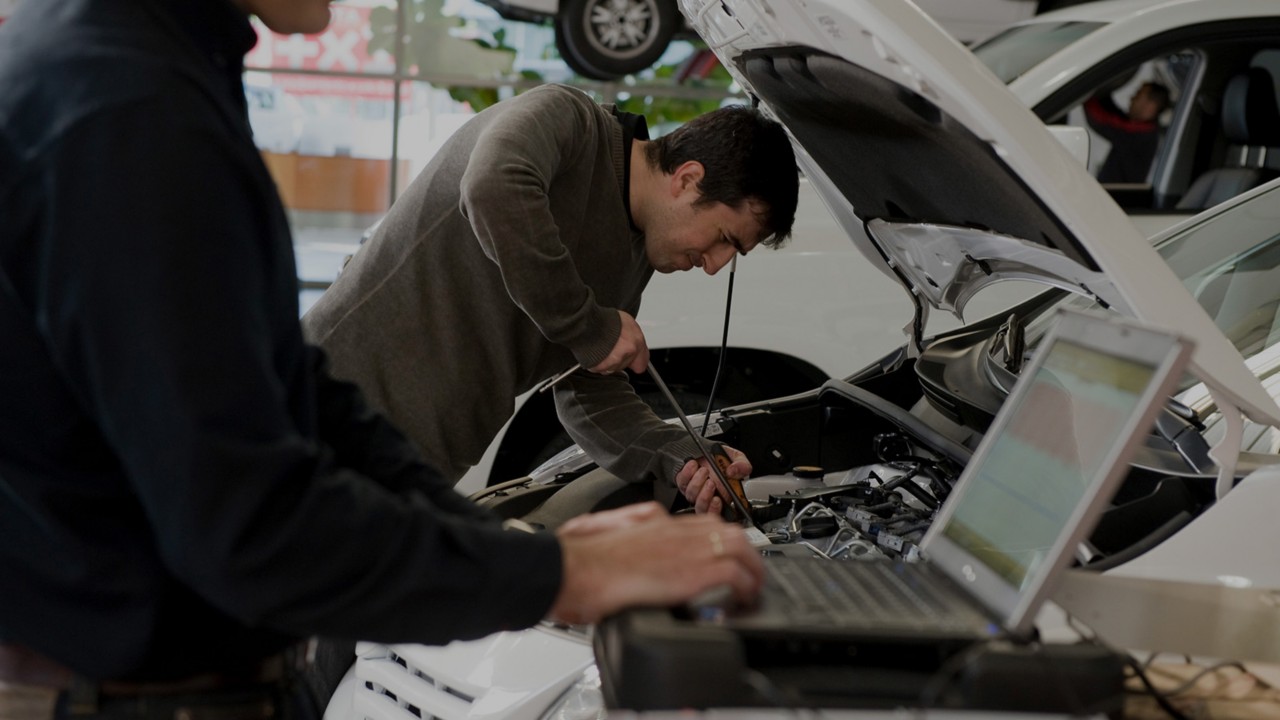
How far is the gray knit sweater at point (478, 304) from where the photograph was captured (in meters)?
2.46

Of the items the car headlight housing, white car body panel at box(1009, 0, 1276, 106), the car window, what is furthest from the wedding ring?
the car window

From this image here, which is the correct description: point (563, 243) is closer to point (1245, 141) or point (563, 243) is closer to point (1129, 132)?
point (1245, 141)

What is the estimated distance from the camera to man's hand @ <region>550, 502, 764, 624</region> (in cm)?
110

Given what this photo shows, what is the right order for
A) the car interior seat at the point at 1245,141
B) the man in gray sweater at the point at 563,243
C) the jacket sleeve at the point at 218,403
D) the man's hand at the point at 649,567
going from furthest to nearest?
the car interior seat at the point at 1245,141 < the man in gray sweater at the point at 563,243 < the man's hand at the point at 649,567 < the jacket sleeve at the point at 218,403

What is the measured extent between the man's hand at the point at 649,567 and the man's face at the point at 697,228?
4.75 feet

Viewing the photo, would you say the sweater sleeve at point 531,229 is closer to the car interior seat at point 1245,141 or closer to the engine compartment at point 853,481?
the engine compartment at point 853,481

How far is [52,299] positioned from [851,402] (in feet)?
6.36

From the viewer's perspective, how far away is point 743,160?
249 cm

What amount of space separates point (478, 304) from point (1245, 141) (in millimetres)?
3386

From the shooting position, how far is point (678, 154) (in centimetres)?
258

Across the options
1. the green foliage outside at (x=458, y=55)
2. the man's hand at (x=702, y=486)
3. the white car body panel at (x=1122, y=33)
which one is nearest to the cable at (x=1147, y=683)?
the man's hand at (x=702, y=486)

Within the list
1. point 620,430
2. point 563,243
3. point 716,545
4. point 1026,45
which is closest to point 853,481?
point 620,430

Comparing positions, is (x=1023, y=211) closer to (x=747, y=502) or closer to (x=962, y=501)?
(x=962, y=501)

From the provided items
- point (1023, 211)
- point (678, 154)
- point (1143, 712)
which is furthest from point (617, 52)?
point (1143, 712)
